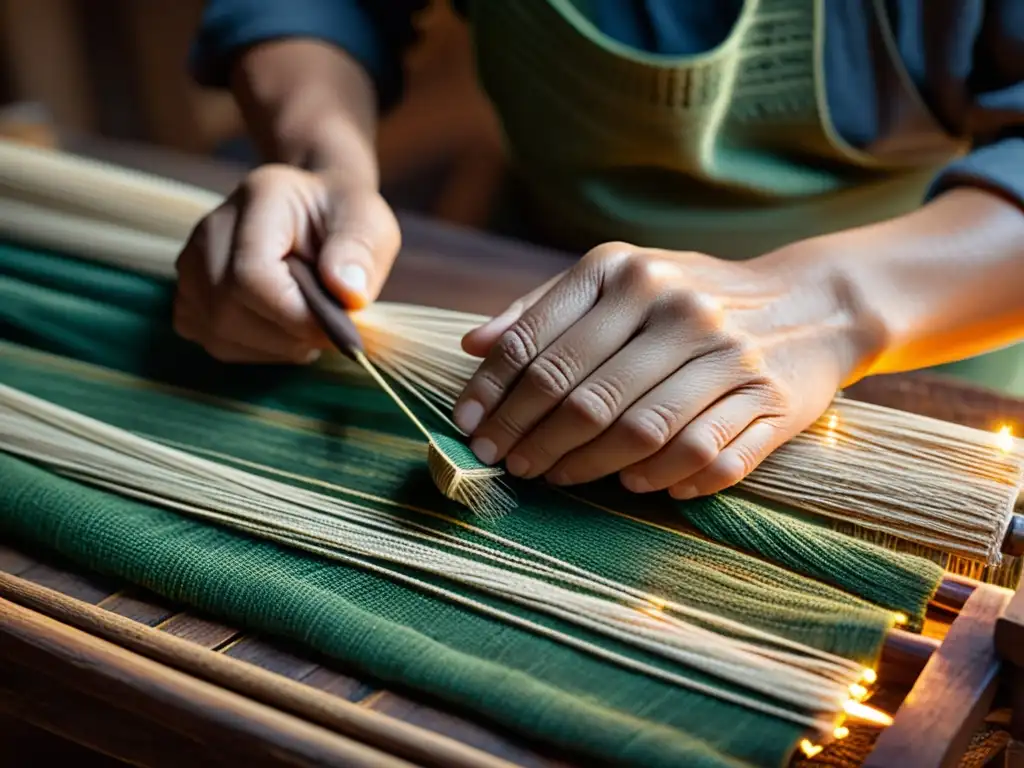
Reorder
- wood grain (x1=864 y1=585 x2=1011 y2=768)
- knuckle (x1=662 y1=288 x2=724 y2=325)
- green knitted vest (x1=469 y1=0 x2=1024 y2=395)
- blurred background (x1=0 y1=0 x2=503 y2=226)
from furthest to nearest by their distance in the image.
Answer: blurred background (x1=0 y1=0 x2=503 y2=226), green knitted vest (x1=469 y1=0 x2=1024 y2=395), knuckle (x1=662 y1=288 x2=724 y2=325), wood grain (x1=864 y1=585 x2=1011 y2=768)

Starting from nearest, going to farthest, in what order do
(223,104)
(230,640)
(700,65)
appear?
(230,640) < (700,65) < (223,104)

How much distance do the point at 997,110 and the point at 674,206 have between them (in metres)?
0.34

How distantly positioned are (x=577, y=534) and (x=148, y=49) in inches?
92.6

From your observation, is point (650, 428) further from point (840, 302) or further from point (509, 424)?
point (840, 302)

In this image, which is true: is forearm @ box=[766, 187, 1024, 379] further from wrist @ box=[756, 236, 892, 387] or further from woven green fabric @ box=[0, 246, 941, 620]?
woven green fabric @ box=[0, 246, 941, 620]

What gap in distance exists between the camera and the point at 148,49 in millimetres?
2697

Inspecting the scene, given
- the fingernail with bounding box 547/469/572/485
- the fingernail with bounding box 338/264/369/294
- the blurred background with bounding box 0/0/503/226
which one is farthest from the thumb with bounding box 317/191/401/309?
the blurred background with bounding box 0/0/503/226

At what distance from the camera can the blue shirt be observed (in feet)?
3.18

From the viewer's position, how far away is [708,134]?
3.61ft

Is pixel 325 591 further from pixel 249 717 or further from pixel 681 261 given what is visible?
pixel 681 261

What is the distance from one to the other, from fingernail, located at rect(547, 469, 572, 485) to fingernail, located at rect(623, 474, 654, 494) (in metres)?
0.04

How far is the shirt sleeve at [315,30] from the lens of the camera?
1.30m

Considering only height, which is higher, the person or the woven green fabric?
the person

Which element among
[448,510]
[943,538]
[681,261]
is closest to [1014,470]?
[943,538]
